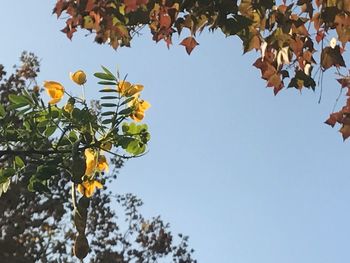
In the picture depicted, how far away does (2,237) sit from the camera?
12.4 metres

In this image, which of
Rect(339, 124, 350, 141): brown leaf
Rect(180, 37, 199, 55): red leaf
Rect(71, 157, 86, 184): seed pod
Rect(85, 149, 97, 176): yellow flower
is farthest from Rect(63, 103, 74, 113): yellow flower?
Rect(339, 124, 350, 141): brown leaf

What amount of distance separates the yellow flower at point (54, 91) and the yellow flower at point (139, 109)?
29 cm

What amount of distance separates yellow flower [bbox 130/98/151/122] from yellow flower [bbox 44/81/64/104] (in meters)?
0.29

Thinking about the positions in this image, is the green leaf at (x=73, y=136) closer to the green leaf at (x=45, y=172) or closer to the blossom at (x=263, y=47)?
the green leaf at (x=45, y=172)

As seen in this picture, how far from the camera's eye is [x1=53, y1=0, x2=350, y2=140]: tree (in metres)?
2.50

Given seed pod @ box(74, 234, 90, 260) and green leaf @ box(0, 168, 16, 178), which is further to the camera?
green leaf @ box(0, 168, 16, 178)

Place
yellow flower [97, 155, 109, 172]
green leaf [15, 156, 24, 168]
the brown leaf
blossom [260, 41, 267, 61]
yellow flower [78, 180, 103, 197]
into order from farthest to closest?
the brown leaf, blossom [260, 41, 267, 61], green leaf [15, 156, 24, 168], yellow flower [97, 155, 109, 172], yellow flower [78, 180, 103, 197]

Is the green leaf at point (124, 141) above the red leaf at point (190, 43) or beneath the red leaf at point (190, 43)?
beneath

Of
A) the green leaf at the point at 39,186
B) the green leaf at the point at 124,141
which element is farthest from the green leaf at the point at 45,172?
the green leaf at the point at 124,141

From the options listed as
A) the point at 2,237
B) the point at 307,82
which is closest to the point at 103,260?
the point at 2,237

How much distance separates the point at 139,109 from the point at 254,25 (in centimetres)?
84

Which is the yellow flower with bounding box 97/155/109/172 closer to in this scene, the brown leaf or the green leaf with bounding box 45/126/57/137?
the green leaf with bounding box 45/126/57/137

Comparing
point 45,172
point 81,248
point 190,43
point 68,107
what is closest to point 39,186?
point 45,172

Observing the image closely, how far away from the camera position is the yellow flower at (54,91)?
7.29ft
